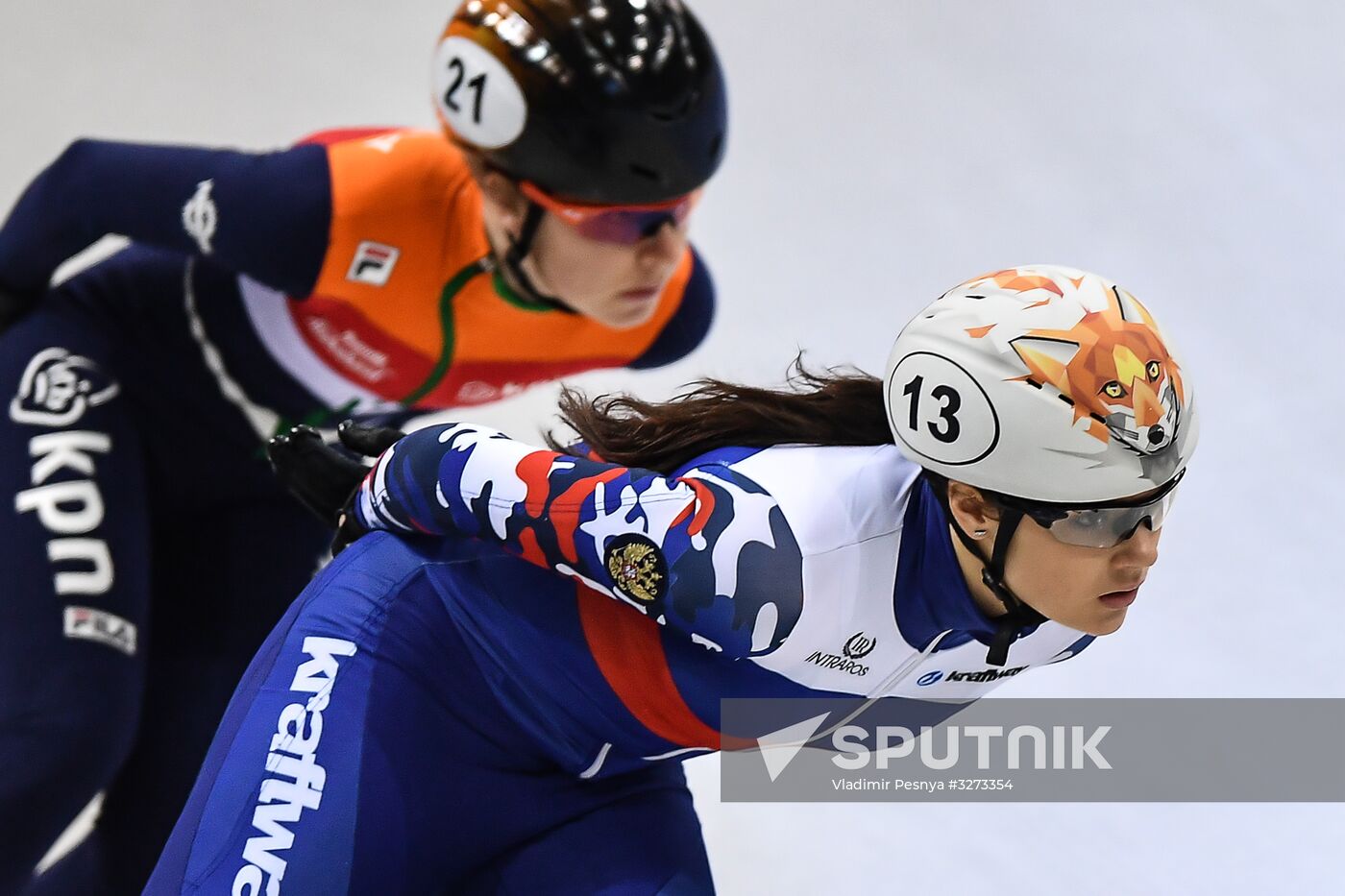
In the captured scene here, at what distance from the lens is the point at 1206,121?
4039 mm

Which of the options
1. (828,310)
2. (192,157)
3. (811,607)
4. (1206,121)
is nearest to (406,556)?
(811,607)

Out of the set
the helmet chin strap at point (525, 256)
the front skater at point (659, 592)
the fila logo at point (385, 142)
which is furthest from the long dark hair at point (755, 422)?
the fila logo at point (385, 142)

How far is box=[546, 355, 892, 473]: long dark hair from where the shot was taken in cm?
212

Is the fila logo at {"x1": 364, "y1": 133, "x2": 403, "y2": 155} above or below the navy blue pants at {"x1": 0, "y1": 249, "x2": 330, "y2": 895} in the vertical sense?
above

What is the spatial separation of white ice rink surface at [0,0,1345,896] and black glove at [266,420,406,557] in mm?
1112

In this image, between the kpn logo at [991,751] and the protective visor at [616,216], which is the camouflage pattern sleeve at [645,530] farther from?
the kpn logo at [991,751]

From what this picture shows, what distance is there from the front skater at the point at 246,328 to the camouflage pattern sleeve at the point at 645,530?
0.82m

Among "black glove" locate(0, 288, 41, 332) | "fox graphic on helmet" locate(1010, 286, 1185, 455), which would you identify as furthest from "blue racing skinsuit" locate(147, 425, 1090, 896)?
"black glove" locate(0, 288, 41, 332)

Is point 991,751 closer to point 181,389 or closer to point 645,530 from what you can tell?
point 645,530

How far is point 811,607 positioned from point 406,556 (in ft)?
2.00

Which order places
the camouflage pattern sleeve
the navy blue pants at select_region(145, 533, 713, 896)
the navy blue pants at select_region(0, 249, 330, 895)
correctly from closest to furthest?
1. the camouflage pattern sleeve
2. the navy blue pants at select_region(145, 533, 713, 896)
3. the navy blue pants at select_region(0, 249, 330, 895)

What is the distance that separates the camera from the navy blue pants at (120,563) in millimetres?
2555

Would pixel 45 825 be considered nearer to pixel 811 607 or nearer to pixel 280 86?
pixel 811 607

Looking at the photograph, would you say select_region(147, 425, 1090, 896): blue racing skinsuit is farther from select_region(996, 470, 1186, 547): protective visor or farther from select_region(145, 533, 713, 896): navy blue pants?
select_region(996, 470, 1186, 547): protective visor
